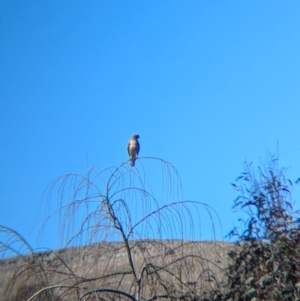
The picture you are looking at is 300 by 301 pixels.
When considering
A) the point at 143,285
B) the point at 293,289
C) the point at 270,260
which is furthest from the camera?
the point at 143,285

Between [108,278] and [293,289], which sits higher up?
[108,278]

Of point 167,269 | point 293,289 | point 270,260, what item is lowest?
point 293,289

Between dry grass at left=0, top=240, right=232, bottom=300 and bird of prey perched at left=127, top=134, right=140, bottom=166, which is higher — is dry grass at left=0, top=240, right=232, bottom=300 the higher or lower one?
the lower one

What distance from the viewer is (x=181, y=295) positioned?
6867mm

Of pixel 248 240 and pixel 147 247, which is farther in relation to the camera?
pixel 147 247

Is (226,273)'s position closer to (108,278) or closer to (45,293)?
(108,278)

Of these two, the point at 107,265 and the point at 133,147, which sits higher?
the point at 133,147

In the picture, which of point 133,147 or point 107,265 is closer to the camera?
point 107,265

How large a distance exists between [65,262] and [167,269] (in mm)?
1162

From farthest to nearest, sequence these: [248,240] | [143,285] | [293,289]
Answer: [143,285]
[248,240]
[293,289]

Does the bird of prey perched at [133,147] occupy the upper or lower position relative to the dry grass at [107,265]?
upper

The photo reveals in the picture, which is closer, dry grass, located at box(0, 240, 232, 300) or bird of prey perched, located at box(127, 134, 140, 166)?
dry grass, located at box(0, 240, 232, 300)

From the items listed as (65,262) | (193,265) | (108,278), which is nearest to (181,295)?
(193,265)

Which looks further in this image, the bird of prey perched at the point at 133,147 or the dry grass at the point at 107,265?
the bird of prey perched at the point at 133,147
